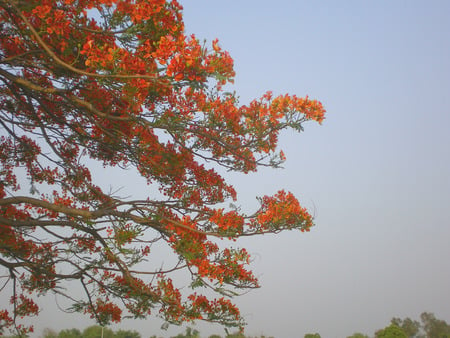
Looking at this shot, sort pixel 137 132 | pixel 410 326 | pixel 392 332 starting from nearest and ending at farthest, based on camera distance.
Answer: pixel 137 132
pixel 392 332
pixel 410 326

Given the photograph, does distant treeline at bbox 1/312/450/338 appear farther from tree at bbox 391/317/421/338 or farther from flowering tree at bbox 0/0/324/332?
flowering tree at bbox 0/0/324/332

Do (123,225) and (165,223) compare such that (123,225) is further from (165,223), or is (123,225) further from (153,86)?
(153,86)

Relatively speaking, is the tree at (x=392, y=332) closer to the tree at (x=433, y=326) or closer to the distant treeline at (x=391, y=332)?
the distant treeline at (x=391, y=332)

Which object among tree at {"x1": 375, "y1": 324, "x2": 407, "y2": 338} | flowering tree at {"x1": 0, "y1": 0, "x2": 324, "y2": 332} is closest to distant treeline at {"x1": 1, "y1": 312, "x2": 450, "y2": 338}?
tree at {"x1": 375, "y1": 324, "x2": 407, "y2": 338}

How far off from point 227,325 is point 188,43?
11.4ft

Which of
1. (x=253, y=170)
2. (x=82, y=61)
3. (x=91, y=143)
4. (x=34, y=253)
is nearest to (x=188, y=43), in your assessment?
(x=82, y=61)

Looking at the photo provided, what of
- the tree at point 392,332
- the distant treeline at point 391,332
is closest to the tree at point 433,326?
the distant treeline at point 391,332

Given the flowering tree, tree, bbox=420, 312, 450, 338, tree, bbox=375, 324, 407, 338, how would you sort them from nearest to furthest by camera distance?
the flowering tree, tree, bbox=375, 324, 407, 338, tree, bbox=420, 312, 450, 338

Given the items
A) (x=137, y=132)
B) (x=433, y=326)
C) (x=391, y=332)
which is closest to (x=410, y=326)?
(x=433, y=326)

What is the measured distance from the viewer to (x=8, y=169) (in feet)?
22.1

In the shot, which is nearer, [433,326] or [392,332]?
[392,332]

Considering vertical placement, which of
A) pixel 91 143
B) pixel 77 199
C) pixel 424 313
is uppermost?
pixel 91 143

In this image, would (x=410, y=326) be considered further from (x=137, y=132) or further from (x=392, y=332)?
(x=137, y=132)

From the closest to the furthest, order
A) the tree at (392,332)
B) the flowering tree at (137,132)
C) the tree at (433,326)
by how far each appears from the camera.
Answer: the flowering tree at (137,132)
the tree at (392,332)
the tree at (433,326)
